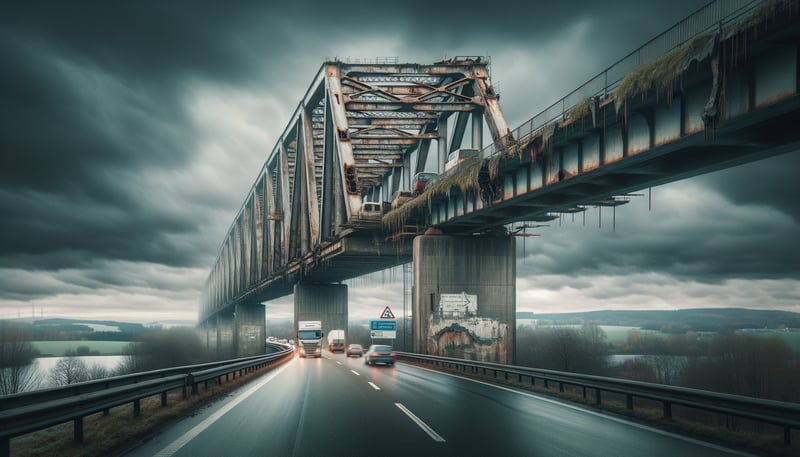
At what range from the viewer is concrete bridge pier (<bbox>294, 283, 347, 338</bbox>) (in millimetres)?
63906

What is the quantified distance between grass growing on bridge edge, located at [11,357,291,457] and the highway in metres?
0.40

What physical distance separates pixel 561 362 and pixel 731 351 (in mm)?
→ 16788

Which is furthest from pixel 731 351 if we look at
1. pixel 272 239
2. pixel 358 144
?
pixel 272 239

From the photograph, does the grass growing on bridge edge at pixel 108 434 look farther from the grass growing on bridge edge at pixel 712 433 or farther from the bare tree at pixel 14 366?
Answer: the bare tree at pixel 14 366

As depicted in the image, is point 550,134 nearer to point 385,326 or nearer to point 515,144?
point 515,144

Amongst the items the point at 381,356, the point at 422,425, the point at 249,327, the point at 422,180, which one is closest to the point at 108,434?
the point at 422,425

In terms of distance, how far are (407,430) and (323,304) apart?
5674 centimetres

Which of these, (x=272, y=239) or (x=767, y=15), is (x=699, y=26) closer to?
(x=767, y=15)

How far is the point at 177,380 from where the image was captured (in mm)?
13352

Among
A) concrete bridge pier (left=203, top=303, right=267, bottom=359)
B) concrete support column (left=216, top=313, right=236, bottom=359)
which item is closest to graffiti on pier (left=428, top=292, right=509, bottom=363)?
concrete bridge pier (left=203, top=303, right=267, bottom=359)

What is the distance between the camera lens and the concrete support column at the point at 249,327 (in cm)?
10077

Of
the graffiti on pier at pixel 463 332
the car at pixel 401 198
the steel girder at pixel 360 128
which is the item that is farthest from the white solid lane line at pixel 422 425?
the car at pixel 401 198

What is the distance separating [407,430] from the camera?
378 inches

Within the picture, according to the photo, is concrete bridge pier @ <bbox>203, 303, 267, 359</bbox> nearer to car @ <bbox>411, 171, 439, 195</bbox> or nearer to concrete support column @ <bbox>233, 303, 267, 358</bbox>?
concrete support column @ <bbox>233, 303, 267, 358</bbox>
